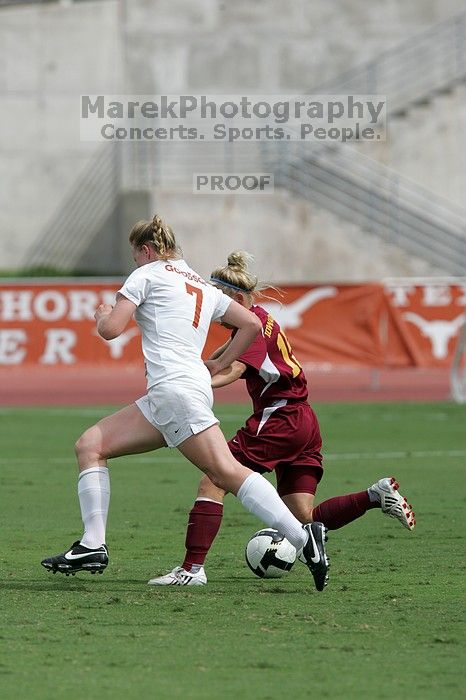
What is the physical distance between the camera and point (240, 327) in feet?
23.9

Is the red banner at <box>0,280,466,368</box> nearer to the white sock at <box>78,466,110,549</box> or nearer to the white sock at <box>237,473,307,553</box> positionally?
the white sock at <box>78,466,110,549</box>

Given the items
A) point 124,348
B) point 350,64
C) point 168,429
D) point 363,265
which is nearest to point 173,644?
point 168,429

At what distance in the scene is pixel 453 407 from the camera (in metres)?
Result: 19.0

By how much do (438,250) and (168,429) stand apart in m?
25.1

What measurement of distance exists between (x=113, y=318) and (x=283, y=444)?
1.47 metres

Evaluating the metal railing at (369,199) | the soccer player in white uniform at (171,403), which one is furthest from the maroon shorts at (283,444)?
the metal railing at (369,199)

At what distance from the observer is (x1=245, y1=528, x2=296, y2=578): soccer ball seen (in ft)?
24.7

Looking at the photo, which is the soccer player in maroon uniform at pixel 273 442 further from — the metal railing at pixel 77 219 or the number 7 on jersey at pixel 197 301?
the metal railing at pixel 77 219

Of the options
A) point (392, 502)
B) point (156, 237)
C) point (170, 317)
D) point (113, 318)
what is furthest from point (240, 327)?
point (392, 502)

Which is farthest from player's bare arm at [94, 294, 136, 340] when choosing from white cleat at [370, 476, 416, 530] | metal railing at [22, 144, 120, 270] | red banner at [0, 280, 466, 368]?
metal railing at [22, 144, 120, 270]

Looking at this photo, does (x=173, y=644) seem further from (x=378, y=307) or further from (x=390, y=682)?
(x=378, y=307)

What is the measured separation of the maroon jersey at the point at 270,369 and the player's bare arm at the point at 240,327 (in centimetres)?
33

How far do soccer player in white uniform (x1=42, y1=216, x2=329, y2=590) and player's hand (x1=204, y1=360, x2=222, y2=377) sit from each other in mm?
22

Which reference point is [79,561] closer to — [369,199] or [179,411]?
[179,411]
